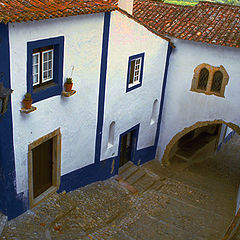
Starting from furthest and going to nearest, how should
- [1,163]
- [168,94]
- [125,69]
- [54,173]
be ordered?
[168,94] < [125,69] < [54,173] < [1,163]

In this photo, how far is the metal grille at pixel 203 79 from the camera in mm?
16250

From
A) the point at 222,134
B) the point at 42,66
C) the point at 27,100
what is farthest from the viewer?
the point at 222,134

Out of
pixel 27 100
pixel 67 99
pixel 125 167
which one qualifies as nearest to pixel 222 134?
pixel 125 167

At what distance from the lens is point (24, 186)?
10922mm

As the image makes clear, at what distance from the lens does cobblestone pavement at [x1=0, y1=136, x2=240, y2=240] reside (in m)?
11.2

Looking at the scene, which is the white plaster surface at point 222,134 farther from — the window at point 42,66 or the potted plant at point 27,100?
the potted plant at point 27,100

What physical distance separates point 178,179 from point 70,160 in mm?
7024

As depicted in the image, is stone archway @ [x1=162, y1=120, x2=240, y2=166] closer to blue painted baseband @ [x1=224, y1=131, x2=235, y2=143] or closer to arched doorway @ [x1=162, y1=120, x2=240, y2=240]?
arched doorway @ [x1=162, y1=120, x2=240, y2=240]

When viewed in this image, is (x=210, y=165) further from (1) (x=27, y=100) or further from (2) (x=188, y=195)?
(1) (x=27, y=100)

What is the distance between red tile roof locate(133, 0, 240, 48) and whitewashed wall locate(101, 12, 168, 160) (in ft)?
3.40

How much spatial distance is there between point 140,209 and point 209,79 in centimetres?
666

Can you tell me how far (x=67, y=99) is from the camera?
11266mm

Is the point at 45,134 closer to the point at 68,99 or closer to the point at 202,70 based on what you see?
the point at 68,99

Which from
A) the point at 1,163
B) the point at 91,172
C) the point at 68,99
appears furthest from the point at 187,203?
the point at 1,163
